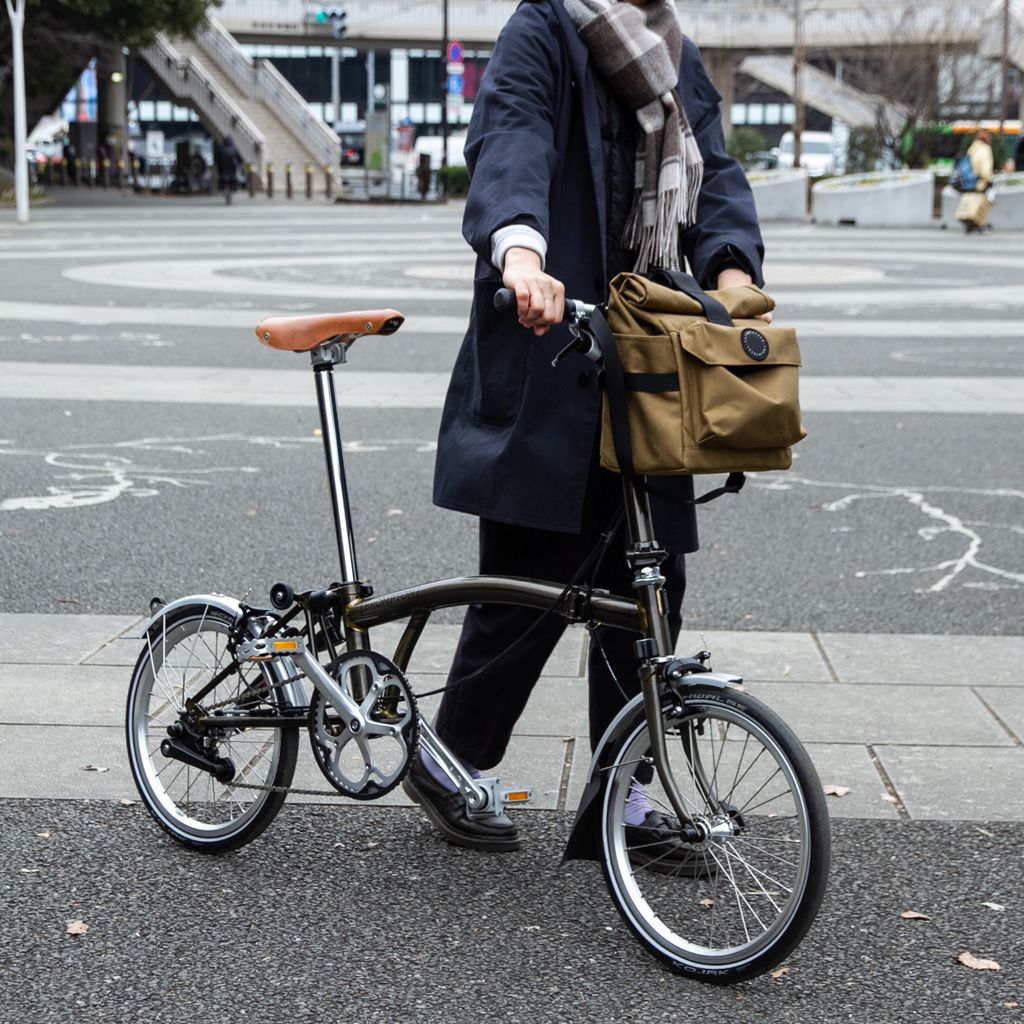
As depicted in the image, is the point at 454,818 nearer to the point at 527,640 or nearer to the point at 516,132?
the point at 527,640

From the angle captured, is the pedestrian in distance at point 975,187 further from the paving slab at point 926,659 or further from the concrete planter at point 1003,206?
the paving slab at point 926,659

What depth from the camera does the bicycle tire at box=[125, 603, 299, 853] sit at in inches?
136

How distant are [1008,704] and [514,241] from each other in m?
2.37

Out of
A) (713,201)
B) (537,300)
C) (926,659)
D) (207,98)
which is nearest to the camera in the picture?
(537,300)

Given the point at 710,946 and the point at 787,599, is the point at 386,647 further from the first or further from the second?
the point at 787,599

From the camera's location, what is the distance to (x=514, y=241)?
2.86 meters

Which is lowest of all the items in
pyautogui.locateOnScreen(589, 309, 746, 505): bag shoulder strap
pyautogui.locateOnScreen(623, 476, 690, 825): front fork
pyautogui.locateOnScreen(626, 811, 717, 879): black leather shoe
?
pyautogui.locateOnScreen(626, 811, 717, 879): black leather shoe

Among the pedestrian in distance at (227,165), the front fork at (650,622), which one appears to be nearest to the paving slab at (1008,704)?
the front fork at (650,622)

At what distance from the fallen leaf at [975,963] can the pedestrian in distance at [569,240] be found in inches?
22.5

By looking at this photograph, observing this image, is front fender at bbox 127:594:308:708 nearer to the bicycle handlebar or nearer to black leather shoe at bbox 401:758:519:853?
black leather shoe at bbox 401:758:519:853

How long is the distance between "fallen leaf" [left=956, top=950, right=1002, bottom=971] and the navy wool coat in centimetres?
92

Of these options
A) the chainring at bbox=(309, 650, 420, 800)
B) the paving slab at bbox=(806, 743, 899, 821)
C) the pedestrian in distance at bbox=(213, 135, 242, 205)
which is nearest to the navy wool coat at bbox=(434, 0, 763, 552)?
the chainring at bbox=(309, 650, 420, 800)

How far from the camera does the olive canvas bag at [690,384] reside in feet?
9.05

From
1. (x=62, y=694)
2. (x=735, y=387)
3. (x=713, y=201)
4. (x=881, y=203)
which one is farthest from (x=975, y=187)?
(x=735, y=387)
